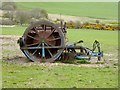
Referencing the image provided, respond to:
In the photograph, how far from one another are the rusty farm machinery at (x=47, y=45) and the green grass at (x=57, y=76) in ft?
3.98

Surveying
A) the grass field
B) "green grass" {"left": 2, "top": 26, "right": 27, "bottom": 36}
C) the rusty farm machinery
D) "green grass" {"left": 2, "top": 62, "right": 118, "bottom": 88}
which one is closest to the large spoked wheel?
the rusty farm machinery

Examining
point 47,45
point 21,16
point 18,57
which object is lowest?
point 18,57

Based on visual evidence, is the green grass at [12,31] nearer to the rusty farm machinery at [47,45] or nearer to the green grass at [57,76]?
the rusty farm machinery at [47,45]

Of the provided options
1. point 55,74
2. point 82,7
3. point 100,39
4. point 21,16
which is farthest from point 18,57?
point 82,7

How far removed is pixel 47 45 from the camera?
1888 cm

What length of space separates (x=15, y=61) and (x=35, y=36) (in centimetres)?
156

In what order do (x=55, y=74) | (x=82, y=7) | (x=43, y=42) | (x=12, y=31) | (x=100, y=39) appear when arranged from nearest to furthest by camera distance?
1. (x=55, y=74)
2. (x=43, y=42)
3. (x=100, y=39)
4. (x=12, y=31)
5. (x=82, y=7)

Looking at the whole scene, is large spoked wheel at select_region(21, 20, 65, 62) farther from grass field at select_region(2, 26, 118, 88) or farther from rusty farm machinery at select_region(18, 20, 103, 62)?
grass field at select_region(2, 26, 118, 88)

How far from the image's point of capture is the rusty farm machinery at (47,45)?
1883 cm

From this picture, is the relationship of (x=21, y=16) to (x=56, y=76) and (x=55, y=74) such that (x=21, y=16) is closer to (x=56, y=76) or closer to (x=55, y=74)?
(x=55, y=74)

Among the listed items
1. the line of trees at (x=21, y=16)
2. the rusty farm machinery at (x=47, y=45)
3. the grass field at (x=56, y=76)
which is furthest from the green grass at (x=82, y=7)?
the grass field at (x=56, y=76)

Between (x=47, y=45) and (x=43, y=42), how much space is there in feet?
0.79

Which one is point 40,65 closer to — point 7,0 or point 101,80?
point 101,80

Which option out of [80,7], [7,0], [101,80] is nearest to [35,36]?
[101,80]
